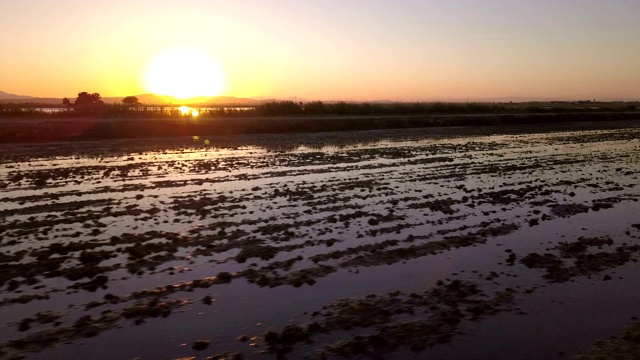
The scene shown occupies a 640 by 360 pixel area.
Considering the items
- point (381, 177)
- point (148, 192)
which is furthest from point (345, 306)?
point (381, 177)

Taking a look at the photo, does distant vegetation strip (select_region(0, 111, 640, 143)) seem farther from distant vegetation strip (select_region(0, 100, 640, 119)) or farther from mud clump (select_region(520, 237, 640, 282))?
mud clump (select_region(520, 237, 640, 282))

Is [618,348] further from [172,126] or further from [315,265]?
[172,126]

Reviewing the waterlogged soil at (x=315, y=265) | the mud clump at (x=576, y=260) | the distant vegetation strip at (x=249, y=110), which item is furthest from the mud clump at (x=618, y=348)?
the distant vegetation strip at (x=249, y=110)

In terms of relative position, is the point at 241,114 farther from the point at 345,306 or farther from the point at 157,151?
the point at 345,306

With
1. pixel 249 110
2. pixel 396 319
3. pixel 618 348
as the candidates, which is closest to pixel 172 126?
pixel 249 110

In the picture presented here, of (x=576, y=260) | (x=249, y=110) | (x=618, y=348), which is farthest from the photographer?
(x=249, y=110)

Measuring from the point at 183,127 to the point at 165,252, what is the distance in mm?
36582

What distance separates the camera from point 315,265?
1049cm

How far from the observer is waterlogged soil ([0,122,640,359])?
289 inches

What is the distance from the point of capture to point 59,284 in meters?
9.33

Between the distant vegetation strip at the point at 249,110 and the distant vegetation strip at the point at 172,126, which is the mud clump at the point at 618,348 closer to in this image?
the distant vegetation strip at the point at 172,126

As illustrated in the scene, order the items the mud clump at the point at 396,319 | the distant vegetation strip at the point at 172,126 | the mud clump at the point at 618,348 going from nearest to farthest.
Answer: the mud clump at the point at 618,348, the mud clump at the point at 396,319, the distant vegetation strip at the point at 172,126

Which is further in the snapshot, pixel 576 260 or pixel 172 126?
pixel 172 126

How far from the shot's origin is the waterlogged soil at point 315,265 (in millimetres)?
7336
